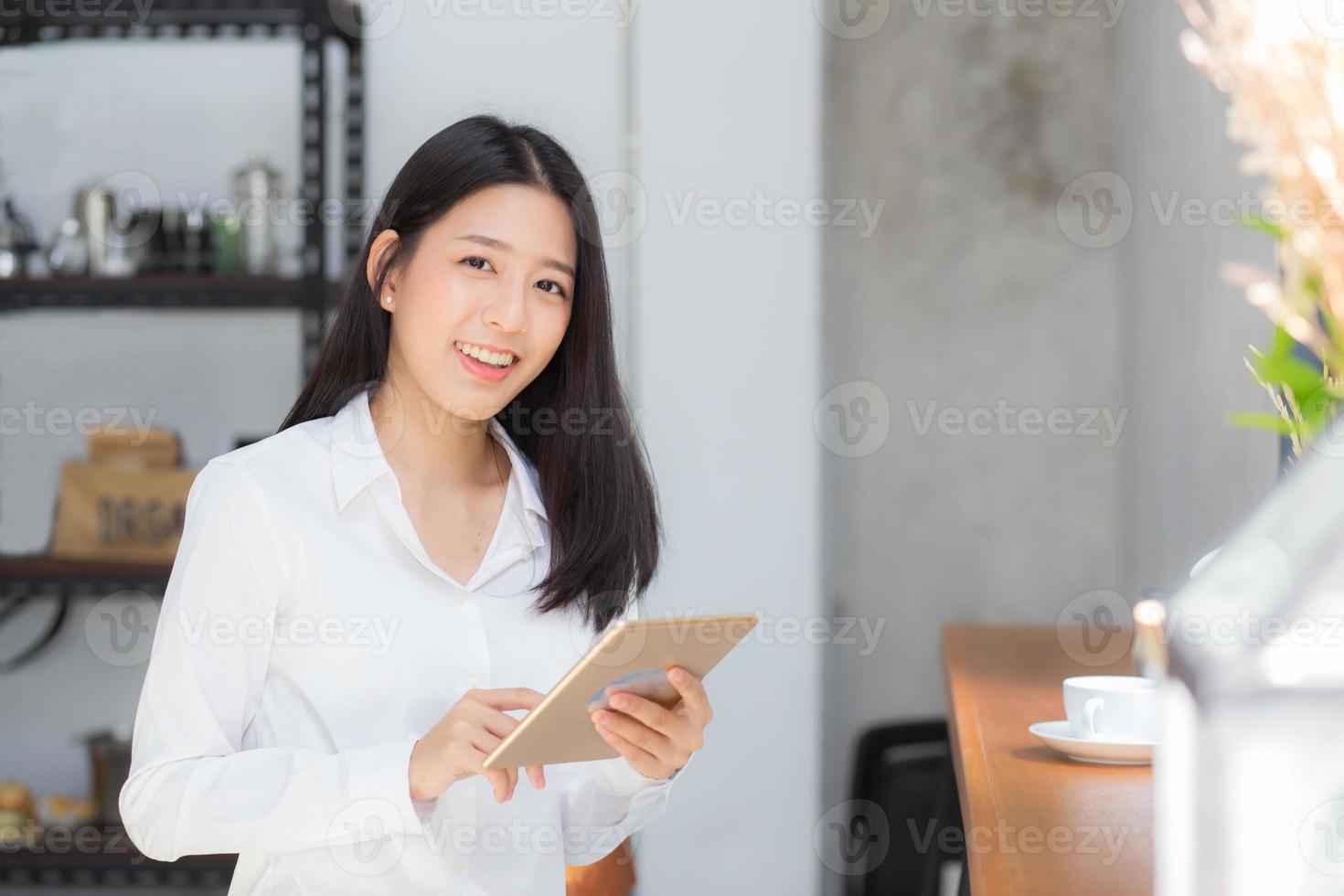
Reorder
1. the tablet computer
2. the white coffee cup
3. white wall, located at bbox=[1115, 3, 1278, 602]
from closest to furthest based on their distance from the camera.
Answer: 1. the tablet computer
2. the white coffee cup
3. white wall, located at bbox=[1115, 3, 1278, 602]

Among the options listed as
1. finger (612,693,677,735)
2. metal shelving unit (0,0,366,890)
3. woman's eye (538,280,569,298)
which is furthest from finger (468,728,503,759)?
metal shelving unit (0,0,366,890)

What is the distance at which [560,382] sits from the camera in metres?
1.69

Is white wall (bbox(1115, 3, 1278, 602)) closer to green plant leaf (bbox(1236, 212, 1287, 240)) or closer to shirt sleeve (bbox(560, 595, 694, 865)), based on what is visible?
green plant leaf (bbox(1236, 212, 1287, 240))

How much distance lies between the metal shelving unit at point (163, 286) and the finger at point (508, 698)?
160cm

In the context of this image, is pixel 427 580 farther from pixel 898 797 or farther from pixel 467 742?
pixel 898 797

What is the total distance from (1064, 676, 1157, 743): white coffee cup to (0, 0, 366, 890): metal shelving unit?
74.1 inches

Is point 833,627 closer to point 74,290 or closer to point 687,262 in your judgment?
point 687,262

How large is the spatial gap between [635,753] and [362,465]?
449 millimetres

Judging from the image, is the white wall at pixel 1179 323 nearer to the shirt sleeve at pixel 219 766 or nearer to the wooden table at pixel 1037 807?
the wooden table at pixel 1037 807

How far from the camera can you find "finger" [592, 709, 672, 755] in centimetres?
123

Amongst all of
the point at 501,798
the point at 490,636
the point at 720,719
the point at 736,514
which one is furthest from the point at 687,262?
the point at 501,798

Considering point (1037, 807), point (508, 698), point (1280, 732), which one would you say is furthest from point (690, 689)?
point (1280, 732)

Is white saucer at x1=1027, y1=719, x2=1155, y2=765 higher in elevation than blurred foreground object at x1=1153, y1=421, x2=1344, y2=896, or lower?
lower

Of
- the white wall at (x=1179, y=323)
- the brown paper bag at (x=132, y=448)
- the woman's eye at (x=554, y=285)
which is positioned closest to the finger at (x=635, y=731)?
the woman's eye at (x=554, y=285)
